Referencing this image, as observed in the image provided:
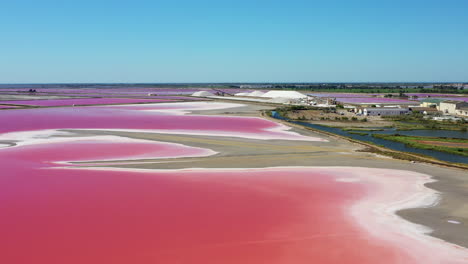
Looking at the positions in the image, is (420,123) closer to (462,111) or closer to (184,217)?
(462,111)

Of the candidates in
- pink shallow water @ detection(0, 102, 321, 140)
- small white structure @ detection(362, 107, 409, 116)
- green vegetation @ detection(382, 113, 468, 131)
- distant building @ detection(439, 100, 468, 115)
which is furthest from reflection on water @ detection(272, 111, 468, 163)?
distant building @ detection(439, 100, 468, 115)

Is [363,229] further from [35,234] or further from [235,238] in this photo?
[35,234]

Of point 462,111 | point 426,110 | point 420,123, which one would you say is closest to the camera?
point 420,123

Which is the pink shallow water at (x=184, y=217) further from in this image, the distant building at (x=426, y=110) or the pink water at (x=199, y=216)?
the distant building at (x=426, y=110)

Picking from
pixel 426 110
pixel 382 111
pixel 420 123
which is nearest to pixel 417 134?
pixel 420 123

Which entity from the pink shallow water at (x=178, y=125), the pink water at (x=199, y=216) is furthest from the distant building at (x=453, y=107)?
the pink water at (x=199, y=216)

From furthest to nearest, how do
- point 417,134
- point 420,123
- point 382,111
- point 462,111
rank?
point 382,111
point 462,111
point 420,123
point 417,134
